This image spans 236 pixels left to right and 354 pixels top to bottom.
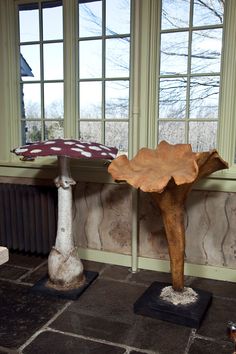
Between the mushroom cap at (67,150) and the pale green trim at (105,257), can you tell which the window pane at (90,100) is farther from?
the pale green trim at (105,257)

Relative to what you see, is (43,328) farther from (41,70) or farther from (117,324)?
(41,70)

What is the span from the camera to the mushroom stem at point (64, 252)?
2.62 metres

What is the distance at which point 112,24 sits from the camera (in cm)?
303

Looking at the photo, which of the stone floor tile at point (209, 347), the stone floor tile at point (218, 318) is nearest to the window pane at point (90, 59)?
the stone floor tile at point (218, 318)

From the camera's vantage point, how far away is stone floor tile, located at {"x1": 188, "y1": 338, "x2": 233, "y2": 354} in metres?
1.94

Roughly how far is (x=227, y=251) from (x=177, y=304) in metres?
0.76

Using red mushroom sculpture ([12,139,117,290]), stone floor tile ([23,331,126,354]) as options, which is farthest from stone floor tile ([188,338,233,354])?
red mushroom sculpture ([12,139,117,290])

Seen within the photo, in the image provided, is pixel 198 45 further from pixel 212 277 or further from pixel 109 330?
pixel 109 330

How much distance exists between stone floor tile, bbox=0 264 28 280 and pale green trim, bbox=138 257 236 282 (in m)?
1.06

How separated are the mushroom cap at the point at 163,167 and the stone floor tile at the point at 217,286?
102cm

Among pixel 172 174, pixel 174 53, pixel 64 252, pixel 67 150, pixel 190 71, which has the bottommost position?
pixel 64 252

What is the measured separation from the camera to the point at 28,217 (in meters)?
3.29

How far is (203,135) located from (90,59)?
4.08ft

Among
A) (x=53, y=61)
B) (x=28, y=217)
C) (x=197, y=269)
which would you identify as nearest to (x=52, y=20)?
(x=53, y=61)
